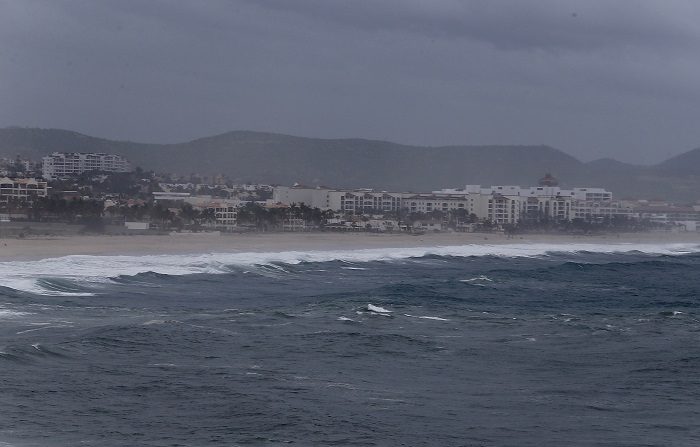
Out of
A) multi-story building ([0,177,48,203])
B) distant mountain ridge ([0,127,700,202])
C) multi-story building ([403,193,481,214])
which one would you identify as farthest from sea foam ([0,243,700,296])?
distant mountain ridge ([0,127,700,202])

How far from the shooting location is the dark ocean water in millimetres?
13203

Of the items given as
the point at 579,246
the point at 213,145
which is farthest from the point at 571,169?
the point at 579,246

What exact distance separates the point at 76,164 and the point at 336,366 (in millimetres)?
95746

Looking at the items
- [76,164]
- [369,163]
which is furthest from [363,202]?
[369,163]

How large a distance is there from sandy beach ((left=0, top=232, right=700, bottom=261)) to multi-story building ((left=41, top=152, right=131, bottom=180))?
137 ft

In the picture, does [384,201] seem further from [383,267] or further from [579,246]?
[383,267]

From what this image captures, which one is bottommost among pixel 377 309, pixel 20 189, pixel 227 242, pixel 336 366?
pixel 336 366

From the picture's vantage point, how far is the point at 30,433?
41.1 ft

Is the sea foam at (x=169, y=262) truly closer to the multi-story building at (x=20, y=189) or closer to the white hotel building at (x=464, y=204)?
the multi-story building at (x=20, y=189)

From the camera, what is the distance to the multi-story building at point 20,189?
70.4 m

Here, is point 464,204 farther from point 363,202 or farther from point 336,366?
point 336,366

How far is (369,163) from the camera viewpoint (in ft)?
547

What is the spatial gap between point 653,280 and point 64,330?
25142 mm

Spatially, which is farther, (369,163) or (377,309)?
(369,163)
